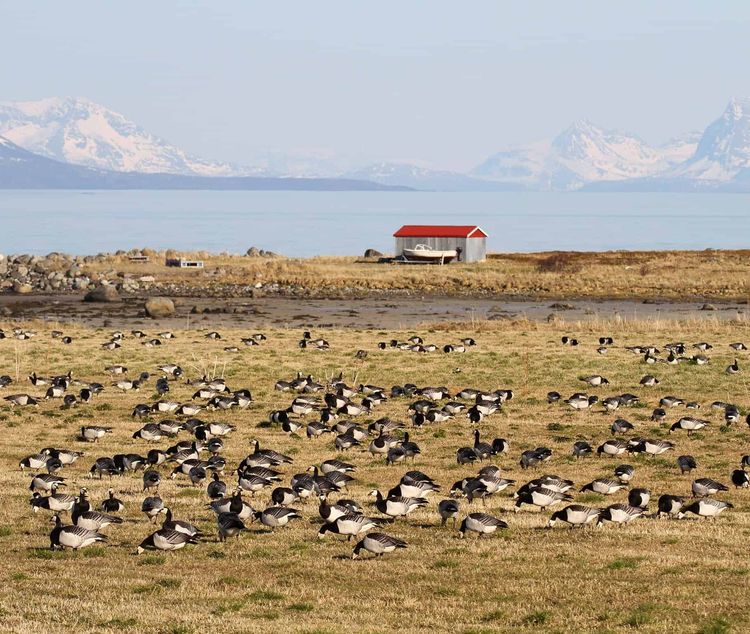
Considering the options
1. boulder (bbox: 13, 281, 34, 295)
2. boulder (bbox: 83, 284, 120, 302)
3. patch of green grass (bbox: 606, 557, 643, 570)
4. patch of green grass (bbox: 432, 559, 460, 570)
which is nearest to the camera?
patch of green grass (bbox: 606, 557, 643, 570)

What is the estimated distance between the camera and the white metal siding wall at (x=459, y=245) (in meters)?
115

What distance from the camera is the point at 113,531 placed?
69.6 feet

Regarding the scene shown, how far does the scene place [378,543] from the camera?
18.9 metres

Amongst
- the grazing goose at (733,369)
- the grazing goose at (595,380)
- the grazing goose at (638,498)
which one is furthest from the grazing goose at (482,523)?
the grazing goose at (733,369)

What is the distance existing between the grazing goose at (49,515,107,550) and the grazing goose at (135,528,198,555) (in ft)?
2.49

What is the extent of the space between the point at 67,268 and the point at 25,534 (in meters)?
92.7

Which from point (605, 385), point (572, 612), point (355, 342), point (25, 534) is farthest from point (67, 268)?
point (572, 612)

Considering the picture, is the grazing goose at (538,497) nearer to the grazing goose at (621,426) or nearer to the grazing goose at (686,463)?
the grazing goose at (686,463)

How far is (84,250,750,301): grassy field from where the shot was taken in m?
96.4

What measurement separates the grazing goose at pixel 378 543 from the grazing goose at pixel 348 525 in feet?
2.66

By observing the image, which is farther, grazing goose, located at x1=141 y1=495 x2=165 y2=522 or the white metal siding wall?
the white metal siding wall

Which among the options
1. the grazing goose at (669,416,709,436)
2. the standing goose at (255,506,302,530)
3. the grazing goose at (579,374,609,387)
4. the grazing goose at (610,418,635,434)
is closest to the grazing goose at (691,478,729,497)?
the standing goose at (255,506,302,530)

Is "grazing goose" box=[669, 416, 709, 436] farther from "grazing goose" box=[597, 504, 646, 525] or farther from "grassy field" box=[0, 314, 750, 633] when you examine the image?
"grazing goose" box=[597, 504, 646, 525]

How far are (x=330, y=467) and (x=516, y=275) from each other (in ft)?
258
